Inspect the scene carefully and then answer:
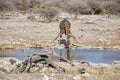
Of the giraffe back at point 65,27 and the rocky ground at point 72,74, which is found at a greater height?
the giraffe back at point 65,27

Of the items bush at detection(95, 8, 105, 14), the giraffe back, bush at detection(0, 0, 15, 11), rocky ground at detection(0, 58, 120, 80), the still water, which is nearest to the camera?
rocky ground at detection(0, 58, 120, 80)

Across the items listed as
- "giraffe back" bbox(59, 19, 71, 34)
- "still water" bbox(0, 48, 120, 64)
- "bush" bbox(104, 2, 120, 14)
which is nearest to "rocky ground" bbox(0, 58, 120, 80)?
"still water" bbox(0, 48, 120, 64)

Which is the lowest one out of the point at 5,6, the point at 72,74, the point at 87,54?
the point at 87,54

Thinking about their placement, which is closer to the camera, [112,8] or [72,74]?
[72,74]

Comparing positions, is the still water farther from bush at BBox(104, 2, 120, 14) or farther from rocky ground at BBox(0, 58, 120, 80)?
bush at BBox(104, 2, 120, 14)

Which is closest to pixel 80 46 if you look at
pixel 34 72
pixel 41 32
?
pixel 41 32

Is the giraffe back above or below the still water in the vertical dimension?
above

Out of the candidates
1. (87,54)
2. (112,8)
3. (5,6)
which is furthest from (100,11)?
(87,54)

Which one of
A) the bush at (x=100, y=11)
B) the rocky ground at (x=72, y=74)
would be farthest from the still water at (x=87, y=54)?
the bush at (x=100, y=11)

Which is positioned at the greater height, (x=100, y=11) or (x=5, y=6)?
(x=5, y=6)

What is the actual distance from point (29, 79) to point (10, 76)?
69 cm

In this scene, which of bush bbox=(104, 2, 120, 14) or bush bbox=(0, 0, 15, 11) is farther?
bush bbox=(104, 2, 120, 14)

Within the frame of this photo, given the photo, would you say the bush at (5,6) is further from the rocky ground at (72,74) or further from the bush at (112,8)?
the rocky ground at (72,74)

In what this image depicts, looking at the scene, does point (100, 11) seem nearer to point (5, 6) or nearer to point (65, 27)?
point (5, 6)
